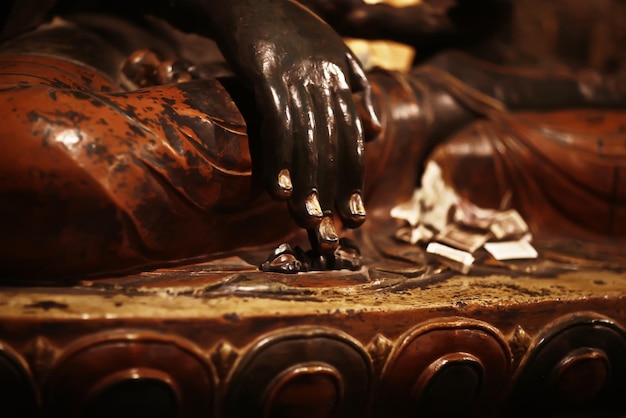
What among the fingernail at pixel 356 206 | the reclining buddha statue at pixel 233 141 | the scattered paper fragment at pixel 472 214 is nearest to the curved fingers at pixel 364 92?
the reclining buddha statue at pixel 233 141

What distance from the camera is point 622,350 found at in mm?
1092

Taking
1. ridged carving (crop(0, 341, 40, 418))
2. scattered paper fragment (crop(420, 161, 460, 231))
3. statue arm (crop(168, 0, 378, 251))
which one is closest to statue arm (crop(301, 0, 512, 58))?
scattered paper fragment (crop(420, 161, 460, 231))

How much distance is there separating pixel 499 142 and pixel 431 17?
0.42 metres

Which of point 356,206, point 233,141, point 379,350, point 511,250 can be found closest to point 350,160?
point 356,206

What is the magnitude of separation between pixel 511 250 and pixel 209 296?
0.64 metres

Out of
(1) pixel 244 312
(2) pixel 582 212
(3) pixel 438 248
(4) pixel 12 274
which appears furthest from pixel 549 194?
(4) pixel 12 274

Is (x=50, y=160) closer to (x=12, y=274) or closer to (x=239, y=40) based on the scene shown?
(x=12, y=274)

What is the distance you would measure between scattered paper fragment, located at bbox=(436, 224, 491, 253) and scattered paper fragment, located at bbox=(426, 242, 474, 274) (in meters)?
0.03

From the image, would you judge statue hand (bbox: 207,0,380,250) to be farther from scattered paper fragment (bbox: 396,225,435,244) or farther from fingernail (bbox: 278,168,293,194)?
scattered paper fragment (bbox: 396,225,435,244)

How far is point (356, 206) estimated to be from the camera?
107cm

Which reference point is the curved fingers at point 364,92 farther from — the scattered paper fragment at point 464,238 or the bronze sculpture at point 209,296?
the scattered paper fragment at point 464,238

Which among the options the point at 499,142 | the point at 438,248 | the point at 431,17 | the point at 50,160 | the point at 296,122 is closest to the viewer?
the point at 50,160

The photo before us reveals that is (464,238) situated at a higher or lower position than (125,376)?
higher

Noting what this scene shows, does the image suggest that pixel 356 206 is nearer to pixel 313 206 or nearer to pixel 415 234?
pixel 313 206
